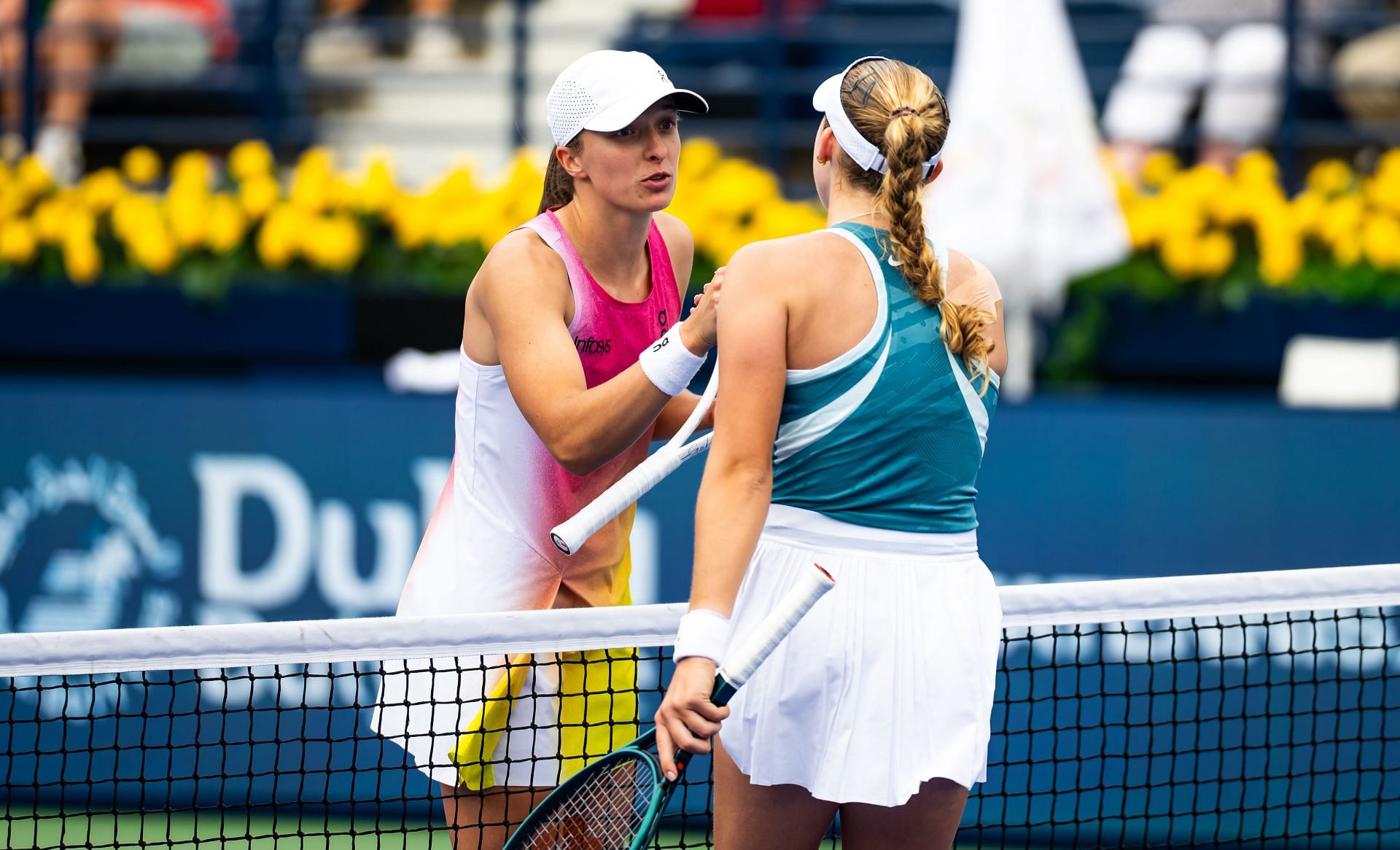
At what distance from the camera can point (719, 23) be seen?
24.6 feet

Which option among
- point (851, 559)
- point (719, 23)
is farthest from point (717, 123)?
point (851, 559)

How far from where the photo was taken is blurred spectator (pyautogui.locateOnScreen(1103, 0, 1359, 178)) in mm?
6430

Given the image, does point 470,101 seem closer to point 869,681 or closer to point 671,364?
point 671,364

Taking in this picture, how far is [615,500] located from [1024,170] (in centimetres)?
348

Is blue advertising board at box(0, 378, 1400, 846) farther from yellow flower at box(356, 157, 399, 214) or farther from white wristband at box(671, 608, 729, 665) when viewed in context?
white wristband at box(671, 608, 729, 665)

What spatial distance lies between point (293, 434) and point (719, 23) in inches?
119

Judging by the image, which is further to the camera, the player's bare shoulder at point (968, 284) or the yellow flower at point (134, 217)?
the yellow flower at point (134, 217)

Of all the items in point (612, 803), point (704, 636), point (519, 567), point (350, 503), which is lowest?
point (350, 503)

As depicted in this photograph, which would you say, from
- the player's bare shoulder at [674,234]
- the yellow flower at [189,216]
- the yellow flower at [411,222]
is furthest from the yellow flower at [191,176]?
the player's bare shoulder at [674,234]

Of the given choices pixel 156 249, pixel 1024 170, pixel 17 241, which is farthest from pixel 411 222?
pixel 1024 170

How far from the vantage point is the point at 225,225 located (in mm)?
6098

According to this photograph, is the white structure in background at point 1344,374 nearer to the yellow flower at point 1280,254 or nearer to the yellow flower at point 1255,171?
the yellow flower at point 1280,254

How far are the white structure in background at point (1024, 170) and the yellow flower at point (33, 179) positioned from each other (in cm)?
338

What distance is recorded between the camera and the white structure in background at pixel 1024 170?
5617mm
